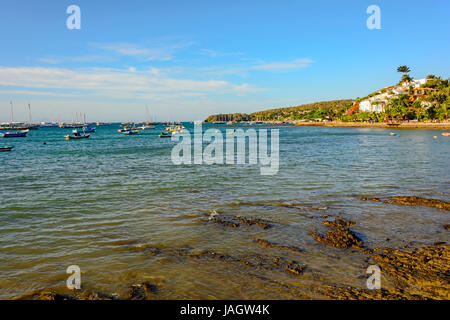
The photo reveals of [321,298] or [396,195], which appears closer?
[321,298]

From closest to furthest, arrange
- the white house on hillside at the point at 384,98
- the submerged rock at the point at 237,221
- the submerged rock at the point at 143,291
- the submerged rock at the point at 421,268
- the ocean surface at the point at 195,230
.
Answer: the submerged rock at the point at 421,268, the submerged rock at the point at 143,291, the ocean surface at the point at 195,230, the submerged rock at the point at 237,221, the white house on hillside at the point at 384,98

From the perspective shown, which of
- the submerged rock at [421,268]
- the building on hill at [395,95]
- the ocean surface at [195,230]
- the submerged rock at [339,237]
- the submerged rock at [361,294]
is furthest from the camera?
the building on hill at [395,95]

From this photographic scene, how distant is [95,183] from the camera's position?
21062mm

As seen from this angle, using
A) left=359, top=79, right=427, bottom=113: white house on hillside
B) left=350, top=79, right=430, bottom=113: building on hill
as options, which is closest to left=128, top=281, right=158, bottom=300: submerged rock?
left=350, top=79, right=430, bottom=113: building on hill

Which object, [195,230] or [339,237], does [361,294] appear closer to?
[339,237]

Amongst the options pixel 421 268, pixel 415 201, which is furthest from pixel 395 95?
pixel 421 268

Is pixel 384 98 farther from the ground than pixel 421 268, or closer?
farther from the ground

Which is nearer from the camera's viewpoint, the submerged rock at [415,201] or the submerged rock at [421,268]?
the submerged rock at [421,268]

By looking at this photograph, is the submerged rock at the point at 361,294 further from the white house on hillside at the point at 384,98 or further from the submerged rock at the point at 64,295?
the white house on hillside at the point at 384,98

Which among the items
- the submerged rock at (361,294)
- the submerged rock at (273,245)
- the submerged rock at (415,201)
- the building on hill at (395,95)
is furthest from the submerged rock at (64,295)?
the building on hill at (395,95)

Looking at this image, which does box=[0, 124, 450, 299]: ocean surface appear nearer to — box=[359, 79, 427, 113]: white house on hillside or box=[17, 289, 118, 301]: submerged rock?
box=[17, 289, 118, 301]: submerged rock

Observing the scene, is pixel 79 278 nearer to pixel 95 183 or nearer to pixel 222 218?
pixel 222 218

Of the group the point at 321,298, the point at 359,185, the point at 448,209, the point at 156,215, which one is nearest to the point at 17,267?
the point at 156,215
